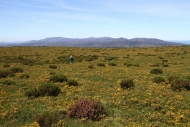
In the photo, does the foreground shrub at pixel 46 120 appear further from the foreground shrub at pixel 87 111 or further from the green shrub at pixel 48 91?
the green shrub at pixel 48 91

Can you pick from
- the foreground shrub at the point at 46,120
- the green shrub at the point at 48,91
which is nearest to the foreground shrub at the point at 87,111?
the foreground shrub at the point at 46,120

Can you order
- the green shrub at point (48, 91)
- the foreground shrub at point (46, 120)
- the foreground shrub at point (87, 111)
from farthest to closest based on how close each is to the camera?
the green shrub at point (48, 91) < the foreground shrub at point (87, 111) < the foreground shrub at point (46, 120)

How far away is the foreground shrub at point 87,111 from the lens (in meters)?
10.7

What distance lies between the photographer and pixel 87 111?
10.8 m

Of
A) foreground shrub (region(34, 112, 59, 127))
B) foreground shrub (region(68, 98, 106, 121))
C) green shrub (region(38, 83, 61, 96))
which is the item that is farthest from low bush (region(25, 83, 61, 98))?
foreground shrub (region(34, 112, 59, 127))

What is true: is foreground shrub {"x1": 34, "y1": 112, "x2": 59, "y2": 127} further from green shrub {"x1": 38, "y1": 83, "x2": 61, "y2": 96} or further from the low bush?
green shrub {"x1": 38, "y1": 83, "x2": 61, "y2": 96}

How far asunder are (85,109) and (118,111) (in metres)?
2.19

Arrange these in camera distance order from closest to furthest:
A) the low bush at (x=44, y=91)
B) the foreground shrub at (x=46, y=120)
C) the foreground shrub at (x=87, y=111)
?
the foreground shrub at (x=46, y=120) < the foreground shrub at (x=87, y=111) < the low bush at (x=44, y=91)

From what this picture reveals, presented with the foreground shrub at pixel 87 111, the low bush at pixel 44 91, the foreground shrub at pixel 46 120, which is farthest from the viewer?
the low bush at pixel 44 91

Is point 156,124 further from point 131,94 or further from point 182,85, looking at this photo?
point 182,85

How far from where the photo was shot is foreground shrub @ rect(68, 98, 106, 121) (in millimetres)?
10695

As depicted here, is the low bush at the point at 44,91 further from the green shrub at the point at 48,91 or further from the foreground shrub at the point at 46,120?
the foreground shrub at the point at 46,120

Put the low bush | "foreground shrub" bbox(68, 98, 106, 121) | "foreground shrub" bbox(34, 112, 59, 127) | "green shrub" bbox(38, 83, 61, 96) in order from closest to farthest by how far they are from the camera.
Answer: "foreground shrub" bbox(34, 112, 59, 127) → "foreground shrub" bbox(68, 98, 106, 121) → the low bush → "green shrub" bbox(38, 83, 61, 96)

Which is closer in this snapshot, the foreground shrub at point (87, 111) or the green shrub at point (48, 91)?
the foreground shrub at point (87, 111)
